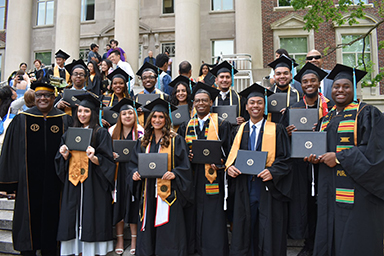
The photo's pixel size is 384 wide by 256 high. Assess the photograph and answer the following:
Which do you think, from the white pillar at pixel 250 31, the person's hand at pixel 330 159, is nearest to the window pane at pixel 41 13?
the white pillar at pixel 250 31

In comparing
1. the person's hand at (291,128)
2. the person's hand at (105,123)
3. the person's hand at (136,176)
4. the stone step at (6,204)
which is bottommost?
the stone step at (6,204)

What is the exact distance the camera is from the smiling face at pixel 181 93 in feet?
17.9

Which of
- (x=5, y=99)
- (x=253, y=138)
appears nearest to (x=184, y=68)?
(x=253, y=138)

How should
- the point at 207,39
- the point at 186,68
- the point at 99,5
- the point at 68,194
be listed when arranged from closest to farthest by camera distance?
the point at 68,194 → the point at 186,68 → the point at 207,39 → the point at 99,5

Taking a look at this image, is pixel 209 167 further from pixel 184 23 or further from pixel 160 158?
pixel 184 23

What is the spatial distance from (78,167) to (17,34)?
16.3 meters

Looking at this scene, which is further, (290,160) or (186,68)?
(186,68)

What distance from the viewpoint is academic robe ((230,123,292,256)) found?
3873 millimetres

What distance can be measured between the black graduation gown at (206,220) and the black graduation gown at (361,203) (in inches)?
46.5

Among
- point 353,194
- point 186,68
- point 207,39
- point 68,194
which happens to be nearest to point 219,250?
point 353,194

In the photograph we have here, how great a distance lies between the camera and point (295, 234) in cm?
408

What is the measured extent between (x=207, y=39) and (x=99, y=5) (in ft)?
25.3

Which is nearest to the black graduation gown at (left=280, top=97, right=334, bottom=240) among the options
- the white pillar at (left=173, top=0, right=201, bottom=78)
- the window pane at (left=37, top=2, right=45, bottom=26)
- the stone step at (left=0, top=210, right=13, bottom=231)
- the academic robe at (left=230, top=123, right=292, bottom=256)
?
the academic robe at (left=230, top=123, right=292, bottom=256)

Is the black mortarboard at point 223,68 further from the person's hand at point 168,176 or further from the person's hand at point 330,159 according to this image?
the person's hand at point 330,159
